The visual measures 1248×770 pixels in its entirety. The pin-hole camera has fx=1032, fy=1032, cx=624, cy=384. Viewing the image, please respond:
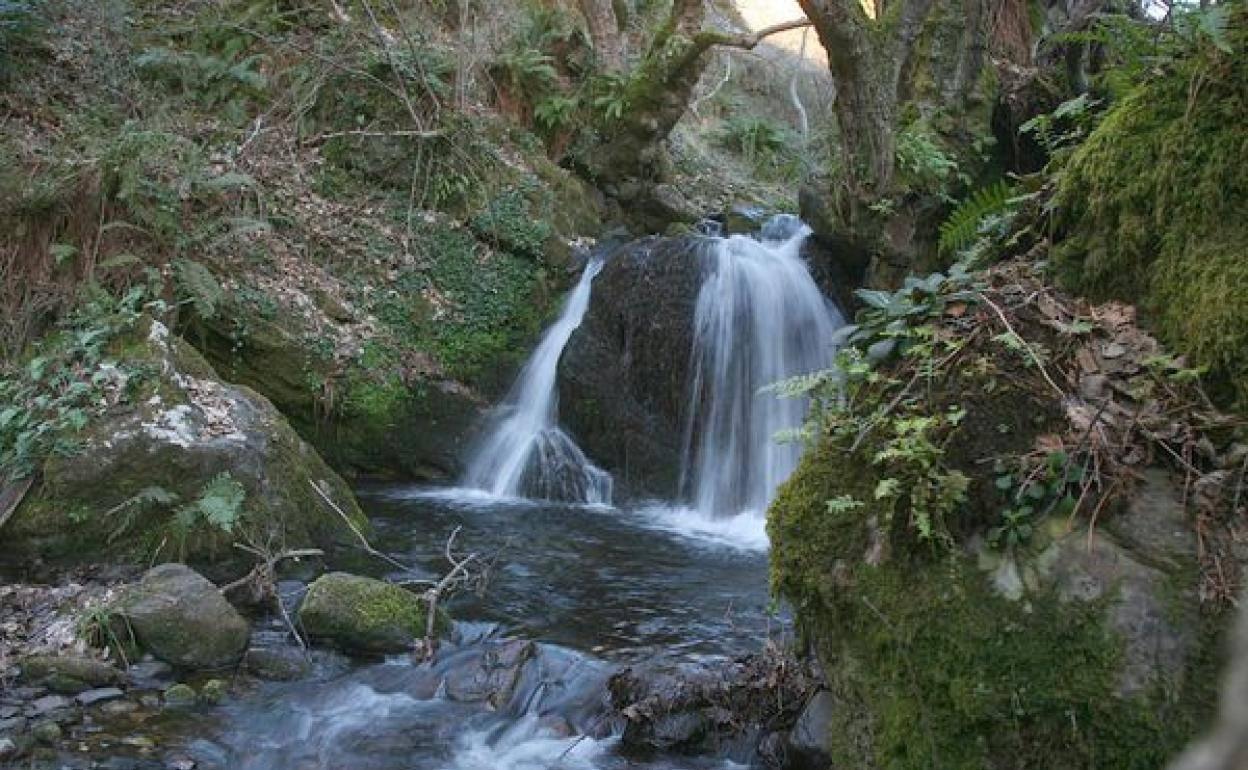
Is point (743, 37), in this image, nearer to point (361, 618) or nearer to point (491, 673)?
point (361, 618)

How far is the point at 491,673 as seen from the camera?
551cm

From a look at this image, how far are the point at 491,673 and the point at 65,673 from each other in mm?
2115

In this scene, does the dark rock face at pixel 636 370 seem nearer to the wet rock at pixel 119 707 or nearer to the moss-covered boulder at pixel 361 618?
the moss-covered boulder at pixel 361 618

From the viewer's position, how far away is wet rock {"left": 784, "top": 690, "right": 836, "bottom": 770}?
4.07 meters

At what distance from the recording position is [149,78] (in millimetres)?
11852

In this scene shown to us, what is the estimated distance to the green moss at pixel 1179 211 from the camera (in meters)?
3.39

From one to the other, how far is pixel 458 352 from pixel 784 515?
7850 mm

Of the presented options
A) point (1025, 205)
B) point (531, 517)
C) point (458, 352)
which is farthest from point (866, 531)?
point (458, 352)

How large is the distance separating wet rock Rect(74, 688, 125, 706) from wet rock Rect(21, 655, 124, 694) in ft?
0.15

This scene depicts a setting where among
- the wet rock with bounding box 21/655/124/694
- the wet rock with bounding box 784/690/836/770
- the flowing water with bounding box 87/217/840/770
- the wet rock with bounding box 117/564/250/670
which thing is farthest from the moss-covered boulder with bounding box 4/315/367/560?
the wet rock with bounding box 784/690/836/770

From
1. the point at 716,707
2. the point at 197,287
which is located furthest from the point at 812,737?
the point at 197,287

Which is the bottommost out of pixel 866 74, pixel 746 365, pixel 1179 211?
pixel 746 365

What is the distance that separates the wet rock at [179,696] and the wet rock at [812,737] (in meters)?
3.01

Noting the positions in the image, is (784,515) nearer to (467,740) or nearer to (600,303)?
(467,740)
